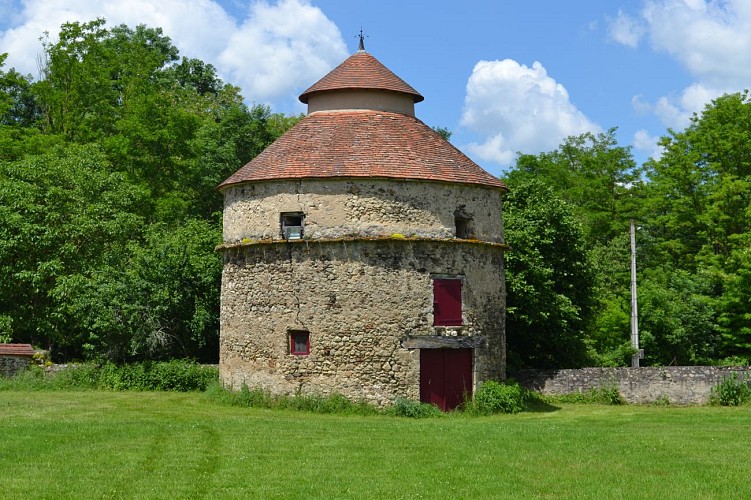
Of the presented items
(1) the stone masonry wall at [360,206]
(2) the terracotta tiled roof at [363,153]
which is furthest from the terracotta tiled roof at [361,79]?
(1) the stone masonry wall at [360,206]

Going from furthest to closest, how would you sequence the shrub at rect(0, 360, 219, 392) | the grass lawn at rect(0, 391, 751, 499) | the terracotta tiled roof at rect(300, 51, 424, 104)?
1. the shrub at rect(0, 360, 219, 392)
2. the terracotta tiled roof at rect(300, 51, 424, 104)
3. the grass lawn at rect(0, 391, 751, 499)

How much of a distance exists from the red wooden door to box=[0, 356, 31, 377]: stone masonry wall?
14.2 metres

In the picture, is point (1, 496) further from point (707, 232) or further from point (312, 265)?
point (707, 232)

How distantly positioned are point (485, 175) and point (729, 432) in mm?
11053

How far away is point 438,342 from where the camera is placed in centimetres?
2825

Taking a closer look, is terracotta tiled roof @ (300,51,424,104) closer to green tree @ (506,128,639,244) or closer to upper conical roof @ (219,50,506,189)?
upper conical roof @ (219,50,506,189)

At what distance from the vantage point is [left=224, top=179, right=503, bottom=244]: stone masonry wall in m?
28.2

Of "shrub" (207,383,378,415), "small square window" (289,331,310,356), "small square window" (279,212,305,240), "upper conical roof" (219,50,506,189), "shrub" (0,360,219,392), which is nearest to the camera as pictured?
"shrub" (207,383,378,415)

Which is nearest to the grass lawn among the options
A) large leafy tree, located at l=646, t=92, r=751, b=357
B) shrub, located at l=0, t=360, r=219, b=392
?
shrub, located at l=0, t=360, r=219, b=392

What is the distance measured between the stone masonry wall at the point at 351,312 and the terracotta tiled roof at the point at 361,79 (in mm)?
5729

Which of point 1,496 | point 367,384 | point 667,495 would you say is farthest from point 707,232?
point 1,496

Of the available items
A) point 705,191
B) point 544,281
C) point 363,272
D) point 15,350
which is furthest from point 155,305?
point 705,191

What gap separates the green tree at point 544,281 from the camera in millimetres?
33562

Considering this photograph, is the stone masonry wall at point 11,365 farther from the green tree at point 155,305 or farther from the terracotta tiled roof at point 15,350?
the green tree at point 155,305
